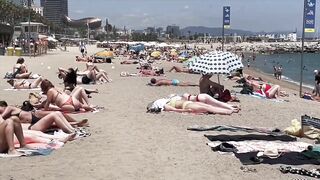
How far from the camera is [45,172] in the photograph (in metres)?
5.69

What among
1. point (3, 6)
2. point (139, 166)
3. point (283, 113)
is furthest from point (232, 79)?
point (3, 6)

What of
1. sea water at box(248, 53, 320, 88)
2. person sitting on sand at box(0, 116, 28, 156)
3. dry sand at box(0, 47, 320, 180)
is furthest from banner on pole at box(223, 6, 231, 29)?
person sitting on sand at box(0, 116, 28, 156)

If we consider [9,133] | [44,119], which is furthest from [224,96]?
[9,133]

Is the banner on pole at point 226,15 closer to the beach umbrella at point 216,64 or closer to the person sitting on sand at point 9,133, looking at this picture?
the beach umbrella at point 216,64

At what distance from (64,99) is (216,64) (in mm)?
3858

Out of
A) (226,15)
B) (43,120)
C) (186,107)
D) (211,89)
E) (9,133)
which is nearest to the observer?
(9,133)

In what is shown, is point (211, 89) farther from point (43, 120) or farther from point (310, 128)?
point (43, 120)

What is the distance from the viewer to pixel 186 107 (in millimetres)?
10234

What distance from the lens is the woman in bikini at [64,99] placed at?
9.12 metres

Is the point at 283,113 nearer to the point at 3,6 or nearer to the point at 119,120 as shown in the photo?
the point at 119,120

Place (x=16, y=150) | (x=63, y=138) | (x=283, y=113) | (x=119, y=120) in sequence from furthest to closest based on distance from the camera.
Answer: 1. (x=283, y=113)
2. (x=119, y=120)
3. (x=63, y=138)
4. (x=16, y=150)

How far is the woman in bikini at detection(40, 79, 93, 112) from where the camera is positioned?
9117mm

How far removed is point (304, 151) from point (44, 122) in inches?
147

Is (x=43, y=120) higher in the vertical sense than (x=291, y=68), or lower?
higher
